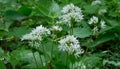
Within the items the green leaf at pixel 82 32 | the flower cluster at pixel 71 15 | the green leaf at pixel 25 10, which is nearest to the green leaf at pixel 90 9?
the green leaf at pixel 25 10

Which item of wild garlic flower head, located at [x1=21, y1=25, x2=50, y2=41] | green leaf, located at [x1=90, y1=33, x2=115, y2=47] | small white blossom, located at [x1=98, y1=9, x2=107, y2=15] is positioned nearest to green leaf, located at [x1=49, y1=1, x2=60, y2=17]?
green leaf, located at [x1=90, y1=33, x2=115, y2=47]

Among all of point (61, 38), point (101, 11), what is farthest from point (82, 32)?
point (101, 11)

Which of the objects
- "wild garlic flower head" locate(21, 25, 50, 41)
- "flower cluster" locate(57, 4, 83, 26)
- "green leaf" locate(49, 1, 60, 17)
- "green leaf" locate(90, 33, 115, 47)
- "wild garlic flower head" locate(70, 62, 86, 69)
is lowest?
"wild garlic flower head" locate(70, 62, 86, 69)

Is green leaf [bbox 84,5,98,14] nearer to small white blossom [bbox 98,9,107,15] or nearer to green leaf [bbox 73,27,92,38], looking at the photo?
small white blossom [bbox 98,9,107,15]

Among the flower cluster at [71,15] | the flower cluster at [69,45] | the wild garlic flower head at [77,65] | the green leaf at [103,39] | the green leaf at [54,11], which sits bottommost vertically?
the wild garlic flower head at [77,65]

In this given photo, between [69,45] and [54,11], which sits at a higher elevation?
[54,11]

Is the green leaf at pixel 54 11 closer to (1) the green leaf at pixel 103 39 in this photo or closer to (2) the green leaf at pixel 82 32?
(2) the green leaf at pixel 82 32

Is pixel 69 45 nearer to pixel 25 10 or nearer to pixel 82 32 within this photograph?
pixel 82 32

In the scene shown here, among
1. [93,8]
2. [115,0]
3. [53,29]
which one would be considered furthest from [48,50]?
[115,0]

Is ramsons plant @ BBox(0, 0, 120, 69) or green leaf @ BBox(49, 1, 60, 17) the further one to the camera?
green leaf @ BBox(49, 1, 60, 17)

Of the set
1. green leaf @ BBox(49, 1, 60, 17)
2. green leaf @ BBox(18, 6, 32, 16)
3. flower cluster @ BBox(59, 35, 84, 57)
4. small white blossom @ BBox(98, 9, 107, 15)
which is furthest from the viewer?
small white blossom @ BBox(98, 9, 107, 15)
